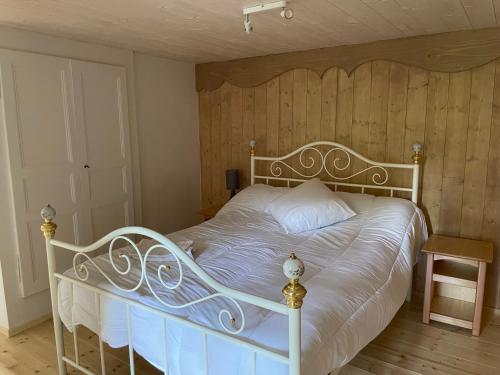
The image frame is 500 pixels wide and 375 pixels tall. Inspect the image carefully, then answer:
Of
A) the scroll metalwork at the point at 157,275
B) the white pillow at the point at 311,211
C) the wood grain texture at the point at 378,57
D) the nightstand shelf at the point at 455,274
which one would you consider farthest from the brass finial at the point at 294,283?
the wood grain texture at the point at 378,57

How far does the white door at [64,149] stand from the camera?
9.00ft

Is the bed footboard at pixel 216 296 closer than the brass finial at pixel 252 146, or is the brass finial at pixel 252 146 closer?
the bed footboard at pixel 216 296

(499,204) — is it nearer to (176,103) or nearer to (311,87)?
(311,87)

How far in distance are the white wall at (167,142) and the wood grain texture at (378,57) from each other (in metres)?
0.36

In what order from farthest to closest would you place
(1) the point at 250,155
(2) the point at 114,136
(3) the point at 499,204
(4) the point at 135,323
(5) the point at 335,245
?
(1) the point at 250,155
(2) the point at 114,136
(3) the point at 499,204
(5) the point at 335,245
(4) the point at 135,323

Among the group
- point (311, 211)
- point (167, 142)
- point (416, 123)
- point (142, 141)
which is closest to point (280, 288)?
point (311, 211)

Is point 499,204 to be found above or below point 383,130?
below

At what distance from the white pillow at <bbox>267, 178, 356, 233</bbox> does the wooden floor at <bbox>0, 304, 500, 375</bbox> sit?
0.91m

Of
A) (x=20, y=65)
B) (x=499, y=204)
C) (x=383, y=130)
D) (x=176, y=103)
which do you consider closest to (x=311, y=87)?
(x=383, y=130)

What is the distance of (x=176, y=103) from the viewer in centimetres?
412

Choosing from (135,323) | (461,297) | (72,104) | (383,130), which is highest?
(72,104)

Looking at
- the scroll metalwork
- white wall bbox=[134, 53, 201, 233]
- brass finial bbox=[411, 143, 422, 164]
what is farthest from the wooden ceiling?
the scroll metalwork

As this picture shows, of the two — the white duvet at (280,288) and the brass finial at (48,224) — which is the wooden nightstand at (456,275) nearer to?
the white duvet at (280,288)

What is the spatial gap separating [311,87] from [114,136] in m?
1.87
